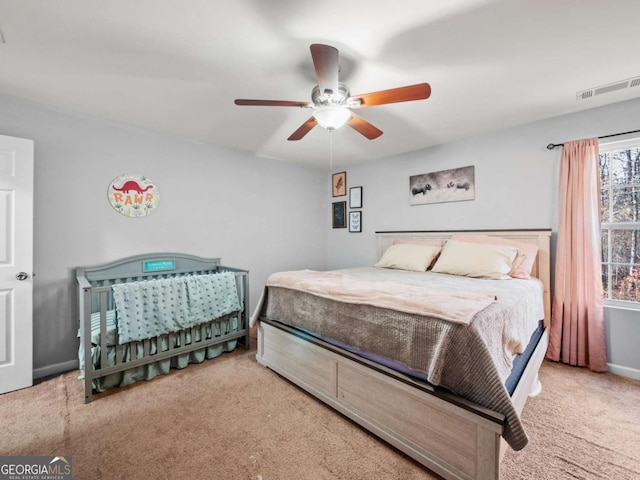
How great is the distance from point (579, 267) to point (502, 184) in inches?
41.5

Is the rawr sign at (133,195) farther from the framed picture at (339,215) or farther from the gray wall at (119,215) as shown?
the framed picture at (339,215)

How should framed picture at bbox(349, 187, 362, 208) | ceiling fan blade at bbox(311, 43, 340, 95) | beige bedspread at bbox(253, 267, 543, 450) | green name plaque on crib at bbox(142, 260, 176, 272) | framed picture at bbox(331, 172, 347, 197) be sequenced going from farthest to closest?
framed picture at bbox(331, 172, 347, 197) → framed picture at bbox(349, 187, 362, 208) → green name plaque on crib at bbox(142, 260, 176, 272) → ceiling fan blade at bbox(311, 43, 340, 95) → beige bedspread at bbox(253, 267, 543, 450)

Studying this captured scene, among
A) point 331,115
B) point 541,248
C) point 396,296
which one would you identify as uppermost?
point 331,115

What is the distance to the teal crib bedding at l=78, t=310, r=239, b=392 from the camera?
7.18 feet

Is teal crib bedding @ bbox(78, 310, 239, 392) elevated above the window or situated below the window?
below

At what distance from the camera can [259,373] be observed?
8.16ft

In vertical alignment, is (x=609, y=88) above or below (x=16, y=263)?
above

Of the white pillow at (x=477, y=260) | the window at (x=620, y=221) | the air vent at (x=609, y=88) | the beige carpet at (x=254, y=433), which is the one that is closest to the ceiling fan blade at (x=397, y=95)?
the air vent at (x=609, y=88)

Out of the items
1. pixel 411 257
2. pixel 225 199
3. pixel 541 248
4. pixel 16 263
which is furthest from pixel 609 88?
pixel 16 263

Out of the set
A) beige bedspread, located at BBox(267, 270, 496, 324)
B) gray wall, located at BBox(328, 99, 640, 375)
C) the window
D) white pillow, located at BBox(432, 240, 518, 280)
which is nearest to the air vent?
gray wall, located at BBox(328, 99, 640, 375)

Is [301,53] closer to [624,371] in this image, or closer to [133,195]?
[133,195]

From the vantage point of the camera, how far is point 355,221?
4484 millimetres

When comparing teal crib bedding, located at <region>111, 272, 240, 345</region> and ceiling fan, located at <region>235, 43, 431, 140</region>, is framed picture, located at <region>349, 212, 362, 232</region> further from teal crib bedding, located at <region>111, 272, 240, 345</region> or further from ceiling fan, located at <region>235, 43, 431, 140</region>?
ceiling fan, located at <region>235, 43, 431, 140</region>

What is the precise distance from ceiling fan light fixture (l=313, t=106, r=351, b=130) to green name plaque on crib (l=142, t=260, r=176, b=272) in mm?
2281
